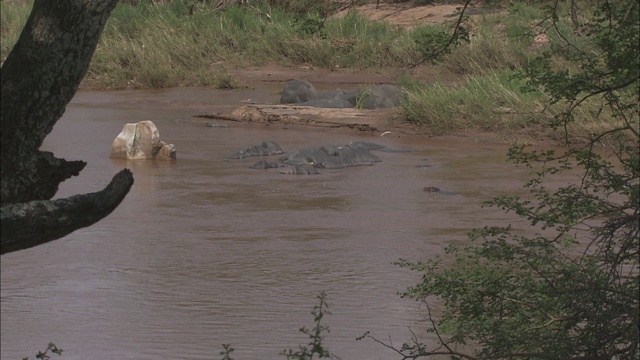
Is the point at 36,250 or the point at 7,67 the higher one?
the point at 7,67

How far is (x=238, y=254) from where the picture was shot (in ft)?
31.6

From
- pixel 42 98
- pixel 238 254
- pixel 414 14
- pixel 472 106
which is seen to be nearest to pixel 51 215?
pixel 42 98

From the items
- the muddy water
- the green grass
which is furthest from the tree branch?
the green grass

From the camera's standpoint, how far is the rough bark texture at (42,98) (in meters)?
3.45

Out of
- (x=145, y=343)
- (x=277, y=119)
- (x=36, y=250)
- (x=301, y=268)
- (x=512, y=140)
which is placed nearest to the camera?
(x=145, y=343)

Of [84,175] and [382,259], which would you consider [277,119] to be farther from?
[382,259]

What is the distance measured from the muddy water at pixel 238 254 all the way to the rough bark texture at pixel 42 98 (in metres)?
3.59

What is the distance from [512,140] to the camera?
1584 centimetres

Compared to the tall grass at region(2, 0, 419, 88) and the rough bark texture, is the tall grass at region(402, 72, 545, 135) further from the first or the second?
the rough bark texture

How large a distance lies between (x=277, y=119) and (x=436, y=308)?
34.6 ft

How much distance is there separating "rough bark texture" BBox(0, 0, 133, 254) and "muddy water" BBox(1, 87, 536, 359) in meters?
3.59

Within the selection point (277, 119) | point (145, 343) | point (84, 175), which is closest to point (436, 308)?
point (145, 343)

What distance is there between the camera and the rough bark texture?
11.3ft

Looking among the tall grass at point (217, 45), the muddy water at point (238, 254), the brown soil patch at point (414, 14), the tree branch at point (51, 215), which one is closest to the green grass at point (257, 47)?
the tall grass at point (217, 45)
